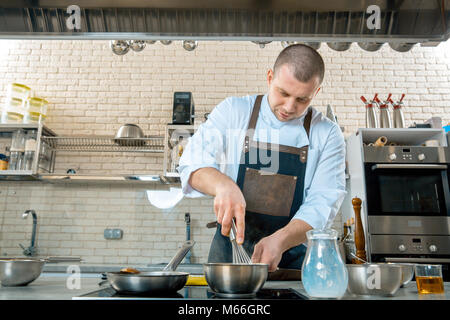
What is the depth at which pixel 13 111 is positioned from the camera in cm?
404

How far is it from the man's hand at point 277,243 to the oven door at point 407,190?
2081mm

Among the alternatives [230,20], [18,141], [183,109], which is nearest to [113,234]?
[18,141]

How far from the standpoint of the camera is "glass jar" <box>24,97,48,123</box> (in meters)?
4.08

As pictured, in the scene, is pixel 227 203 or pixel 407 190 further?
pixel 407 190

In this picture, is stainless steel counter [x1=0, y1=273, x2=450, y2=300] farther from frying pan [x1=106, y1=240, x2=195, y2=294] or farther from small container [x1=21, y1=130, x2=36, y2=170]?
small container [x1=21, y1=130, x2=36, y2=170]

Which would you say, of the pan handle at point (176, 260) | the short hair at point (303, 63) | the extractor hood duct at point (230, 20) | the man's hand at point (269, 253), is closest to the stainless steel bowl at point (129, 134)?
the extractor hood duct at point (230, 20)

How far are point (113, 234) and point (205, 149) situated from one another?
266cm

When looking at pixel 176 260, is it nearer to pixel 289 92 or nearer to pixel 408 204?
pixel 289 92

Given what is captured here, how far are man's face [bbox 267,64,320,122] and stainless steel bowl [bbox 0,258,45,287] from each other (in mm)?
1239

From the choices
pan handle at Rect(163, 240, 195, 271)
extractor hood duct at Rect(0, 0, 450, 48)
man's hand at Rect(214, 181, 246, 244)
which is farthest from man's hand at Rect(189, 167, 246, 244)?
extractor hood duct at Rect(0, 0, 450, 48)

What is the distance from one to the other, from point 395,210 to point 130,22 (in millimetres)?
2789

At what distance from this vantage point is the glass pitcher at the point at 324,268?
2.84ft
